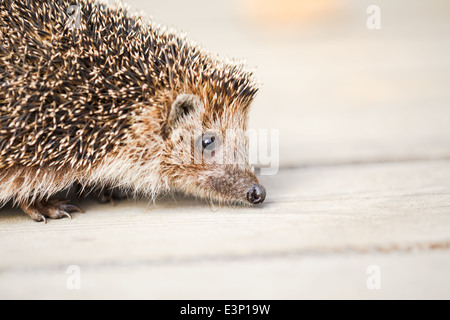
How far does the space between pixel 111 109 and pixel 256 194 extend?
0.76 metres

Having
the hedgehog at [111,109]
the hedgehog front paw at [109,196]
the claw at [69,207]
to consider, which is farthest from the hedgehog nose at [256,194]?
the claw at [69,207]

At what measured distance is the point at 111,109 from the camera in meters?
2.46

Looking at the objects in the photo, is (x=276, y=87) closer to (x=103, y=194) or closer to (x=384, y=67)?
(x=384, y=67)

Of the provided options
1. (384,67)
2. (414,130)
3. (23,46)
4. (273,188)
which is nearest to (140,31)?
(23,46)

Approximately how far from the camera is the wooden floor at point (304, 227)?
1.85m

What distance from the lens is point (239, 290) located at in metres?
1.83

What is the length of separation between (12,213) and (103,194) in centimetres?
44

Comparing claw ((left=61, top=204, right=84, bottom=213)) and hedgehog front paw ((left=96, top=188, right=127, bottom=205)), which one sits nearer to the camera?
claw ((left=61, top=204, right=84, bottom=213))

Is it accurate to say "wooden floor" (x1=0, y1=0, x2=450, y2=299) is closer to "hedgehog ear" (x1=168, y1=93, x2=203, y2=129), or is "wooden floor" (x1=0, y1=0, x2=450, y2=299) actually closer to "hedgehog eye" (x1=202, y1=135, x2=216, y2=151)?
"hedgehog eye" (x1=202, y1=135, x2=216, y2=151)

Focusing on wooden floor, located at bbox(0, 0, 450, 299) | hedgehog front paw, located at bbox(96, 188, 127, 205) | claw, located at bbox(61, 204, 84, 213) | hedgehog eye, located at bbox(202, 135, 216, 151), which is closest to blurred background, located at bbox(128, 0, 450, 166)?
wooden floor, located at bbox(0, 0, 450, 299)

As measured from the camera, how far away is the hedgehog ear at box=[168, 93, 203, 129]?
102 inches

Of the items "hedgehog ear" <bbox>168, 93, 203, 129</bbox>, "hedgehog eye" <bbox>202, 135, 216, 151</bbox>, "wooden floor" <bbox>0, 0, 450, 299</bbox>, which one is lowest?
"wooden floor" <bbox>0, 0, 450, 299</bbox>

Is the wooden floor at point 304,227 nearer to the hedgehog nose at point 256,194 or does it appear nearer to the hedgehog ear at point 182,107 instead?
the hedgehog nose at point 256,194

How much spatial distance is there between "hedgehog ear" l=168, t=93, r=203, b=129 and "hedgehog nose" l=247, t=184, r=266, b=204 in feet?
1.58
